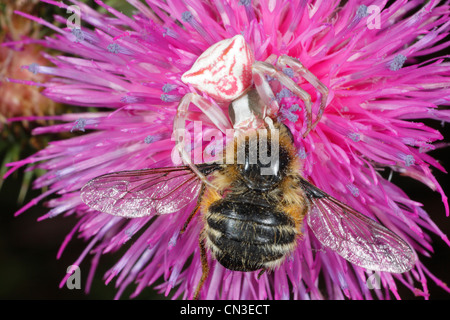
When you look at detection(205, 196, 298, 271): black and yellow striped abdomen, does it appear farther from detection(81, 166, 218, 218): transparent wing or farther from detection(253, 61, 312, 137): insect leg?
detection(253, 61, 312, 137): insect leg

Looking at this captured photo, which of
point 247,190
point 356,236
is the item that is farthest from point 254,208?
point 356,236

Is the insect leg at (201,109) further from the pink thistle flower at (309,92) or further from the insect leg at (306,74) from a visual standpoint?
the insect leg at (306,74)

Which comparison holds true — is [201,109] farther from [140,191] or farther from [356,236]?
[356,236]

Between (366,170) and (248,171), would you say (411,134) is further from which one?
(248,171)

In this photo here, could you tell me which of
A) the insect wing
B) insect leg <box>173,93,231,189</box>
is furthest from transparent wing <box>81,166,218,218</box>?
insect leg <box>173,93,231,189</box>

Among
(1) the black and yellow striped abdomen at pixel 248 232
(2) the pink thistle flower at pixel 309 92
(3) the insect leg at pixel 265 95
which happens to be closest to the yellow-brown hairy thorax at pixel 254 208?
(1) the black and yellow striped abdomen at pixel 248 232

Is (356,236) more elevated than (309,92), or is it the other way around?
(309,92)
